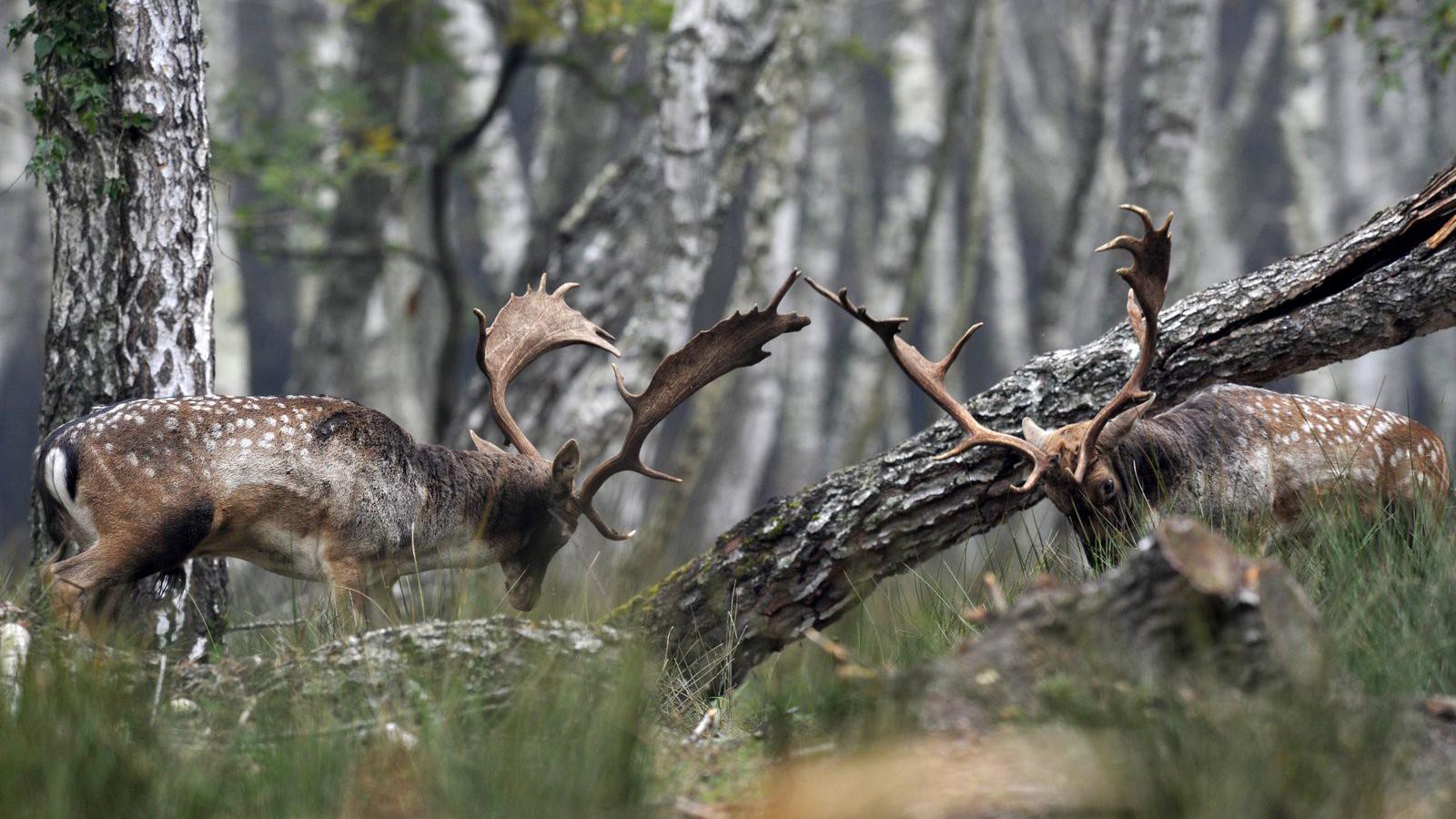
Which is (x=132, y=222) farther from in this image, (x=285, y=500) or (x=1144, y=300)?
(x=1144, y=300)

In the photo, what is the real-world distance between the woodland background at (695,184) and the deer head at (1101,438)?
46.8 inches

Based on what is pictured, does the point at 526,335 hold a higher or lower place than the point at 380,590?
higher

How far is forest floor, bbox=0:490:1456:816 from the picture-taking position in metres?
2.61

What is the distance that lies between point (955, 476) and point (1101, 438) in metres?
0.54

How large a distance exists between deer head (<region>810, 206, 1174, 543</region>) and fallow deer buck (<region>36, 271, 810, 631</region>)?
977 mm

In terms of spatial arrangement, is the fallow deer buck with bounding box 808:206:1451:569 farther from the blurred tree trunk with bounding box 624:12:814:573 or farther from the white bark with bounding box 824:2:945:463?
the white bark with bounding box 824:2:945:463

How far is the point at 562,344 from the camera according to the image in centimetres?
608

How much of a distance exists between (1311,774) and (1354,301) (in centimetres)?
263

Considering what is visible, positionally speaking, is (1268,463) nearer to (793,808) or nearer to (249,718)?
(793,808)

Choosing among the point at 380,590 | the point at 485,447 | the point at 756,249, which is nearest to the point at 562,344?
the point at 485,447

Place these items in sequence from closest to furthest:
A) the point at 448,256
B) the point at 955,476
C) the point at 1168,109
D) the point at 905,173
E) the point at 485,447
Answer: the point at 955,476 < the point at 485,447 < the point at 1168,109 < the point at 448,256 < the point at 905,173

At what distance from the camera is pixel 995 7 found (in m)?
13.3

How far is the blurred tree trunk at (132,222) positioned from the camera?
4.70m

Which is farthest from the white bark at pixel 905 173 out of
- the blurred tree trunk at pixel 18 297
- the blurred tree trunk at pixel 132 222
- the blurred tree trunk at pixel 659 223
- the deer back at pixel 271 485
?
the blurred tree trunk at pixel 132 222
